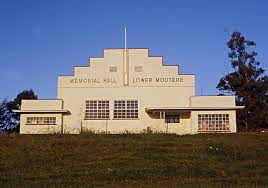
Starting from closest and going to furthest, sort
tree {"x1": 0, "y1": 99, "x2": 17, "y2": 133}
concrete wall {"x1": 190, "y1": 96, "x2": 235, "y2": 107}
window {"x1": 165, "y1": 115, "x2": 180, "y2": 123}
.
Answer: concrete wall {"x1": 190, "y1": 96, "x2": 235, "y2": 107} < window {"x1": 165, "y1": 115, "x2": 180, "y2": 123} < tree {"x1": 0, "y1": 99, "x2": 17, "y2": 133}

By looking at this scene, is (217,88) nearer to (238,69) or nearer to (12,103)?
(238,69)

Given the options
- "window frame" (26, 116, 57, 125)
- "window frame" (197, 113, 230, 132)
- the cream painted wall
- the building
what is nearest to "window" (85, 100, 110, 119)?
the building

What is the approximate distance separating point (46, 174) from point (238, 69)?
40.1 m

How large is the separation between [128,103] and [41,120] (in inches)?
293

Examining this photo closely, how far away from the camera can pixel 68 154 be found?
23391 mm

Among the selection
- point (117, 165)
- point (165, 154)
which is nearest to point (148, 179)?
point (117, 165)

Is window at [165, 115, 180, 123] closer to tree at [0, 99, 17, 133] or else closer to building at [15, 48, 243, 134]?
building at [15, 48, 243, 134]

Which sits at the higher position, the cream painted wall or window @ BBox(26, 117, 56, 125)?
the cream painted wall

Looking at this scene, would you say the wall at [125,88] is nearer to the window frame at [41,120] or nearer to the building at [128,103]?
the building at [128,103]

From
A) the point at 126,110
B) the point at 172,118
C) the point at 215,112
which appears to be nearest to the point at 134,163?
the point at 126,110

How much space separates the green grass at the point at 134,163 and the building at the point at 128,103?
715cm

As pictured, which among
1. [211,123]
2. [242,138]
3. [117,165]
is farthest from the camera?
[211,123]

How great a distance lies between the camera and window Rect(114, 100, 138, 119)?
122 feet

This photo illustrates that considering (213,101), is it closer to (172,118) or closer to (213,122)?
(213,122)
